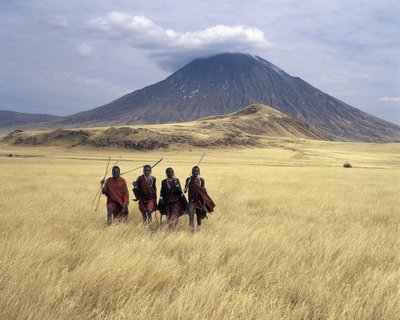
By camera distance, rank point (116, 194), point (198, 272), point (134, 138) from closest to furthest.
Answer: point (198, 272), point (116, 194), point (134, 138)

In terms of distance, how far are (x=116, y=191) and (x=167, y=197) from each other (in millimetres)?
1434

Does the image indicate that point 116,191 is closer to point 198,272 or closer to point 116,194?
point 116,194

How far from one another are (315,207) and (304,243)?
6.84 meters

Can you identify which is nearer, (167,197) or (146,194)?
(167,197)

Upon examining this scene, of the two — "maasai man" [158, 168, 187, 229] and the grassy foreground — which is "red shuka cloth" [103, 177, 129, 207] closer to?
the grassy foreground

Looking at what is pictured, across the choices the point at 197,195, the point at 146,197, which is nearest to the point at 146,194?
the point at 146,197

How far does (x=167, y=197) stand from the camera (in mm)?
11109

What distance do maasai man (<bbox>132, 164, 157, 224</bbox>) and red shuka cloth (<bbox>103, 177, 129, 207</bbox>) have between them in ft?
1.16

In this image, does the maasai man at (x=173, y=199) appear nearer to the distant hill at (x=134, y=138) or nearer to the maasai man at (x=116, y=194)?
the maasai man at (x=116, y=194)

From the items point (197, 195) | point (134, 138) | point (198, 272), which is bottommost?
point (198, 272)

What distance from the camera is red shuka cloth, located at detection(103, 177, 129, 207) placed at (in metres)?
11.2

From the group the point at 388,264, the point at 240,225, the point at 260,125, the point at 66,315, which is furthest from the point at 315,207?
the point at 260,125

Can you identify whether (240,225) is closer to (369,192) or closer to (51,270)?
(51,270)

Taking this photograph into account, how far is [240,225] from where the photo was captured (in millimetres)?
10695
